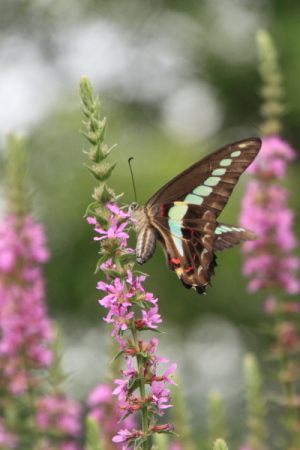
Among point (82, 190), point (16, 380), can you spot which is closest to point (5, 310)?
point (16, 380)

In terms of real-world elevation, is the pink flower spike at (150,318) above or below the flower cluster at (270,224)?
below

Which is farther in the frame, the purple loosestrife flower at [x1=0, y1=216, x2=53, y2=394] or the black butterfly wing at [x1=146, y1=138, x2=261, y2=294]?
the purple loosestrife flower at [x1=0, y1=216, x2=53, y2=394]

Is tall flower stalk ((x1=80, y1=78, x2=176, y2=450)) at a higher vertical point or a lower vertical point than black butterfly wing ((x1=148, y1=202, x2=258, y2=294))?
lower

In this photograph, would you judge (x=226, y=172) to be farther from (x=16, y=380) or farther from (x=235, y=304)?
(x=235, y=304)

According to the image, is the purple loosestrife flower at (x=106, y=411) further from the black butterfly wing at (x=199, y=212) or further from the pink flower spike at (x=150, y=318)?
the pink flower spike at (x=150, y=318)

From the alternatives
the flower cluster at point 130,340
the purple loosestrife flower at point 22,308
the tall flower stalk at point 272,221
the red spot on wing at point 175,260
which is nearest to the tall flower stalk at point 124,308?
the flower cluster at point 130,340

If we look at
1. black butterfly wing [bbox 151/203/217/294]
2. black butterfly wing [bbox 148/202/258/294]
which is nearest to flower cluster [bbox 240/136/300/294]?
black butterfly wing [bbox 148/202/258/294]

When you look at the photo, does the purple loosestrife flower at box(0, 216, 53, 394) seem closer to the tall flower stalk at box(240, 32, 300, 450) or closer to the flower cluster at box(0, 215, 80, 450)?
the flower cluster at box(0, 215, 80, 450)
